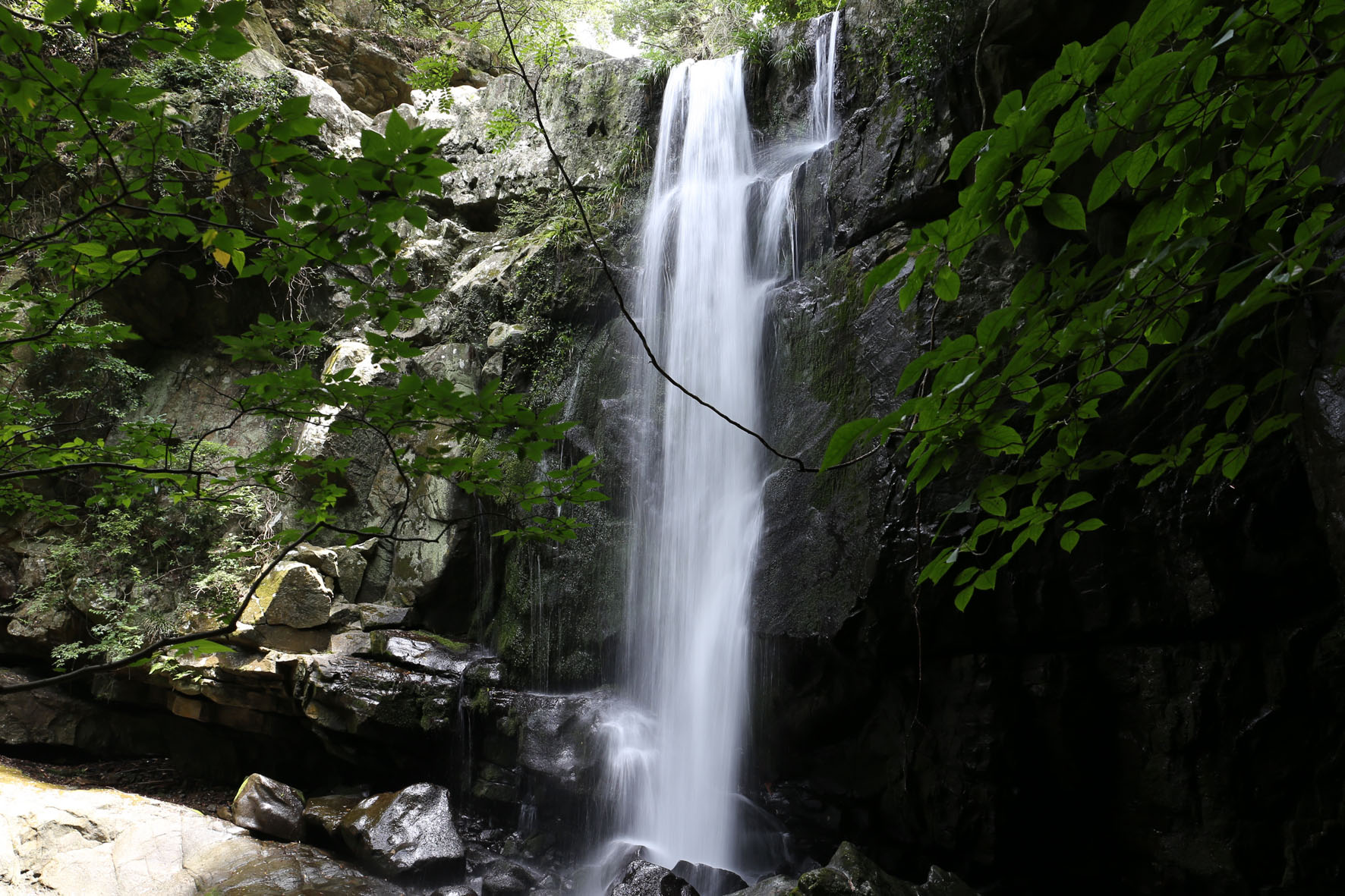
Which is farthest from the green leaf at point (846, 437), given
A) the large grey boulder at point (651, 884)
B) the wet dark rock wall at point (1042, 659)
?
the large grey boulder at point (651, 884)

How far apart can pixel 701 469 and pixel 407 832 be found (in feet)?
13.1

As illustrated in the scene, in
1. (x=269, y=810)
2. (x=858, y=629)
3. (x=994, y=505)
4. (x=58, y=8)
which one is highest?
(x=58, y=8)

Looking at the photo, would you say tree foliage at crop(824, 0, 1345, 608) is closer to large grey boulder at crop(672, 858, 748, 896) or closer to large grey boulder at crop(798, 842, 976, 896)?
large grey boulder at crop(798, 842, 976, 896)

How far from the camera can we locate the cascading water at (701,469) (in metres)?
5.65

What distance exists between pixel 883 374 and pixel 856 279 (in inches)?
42.3

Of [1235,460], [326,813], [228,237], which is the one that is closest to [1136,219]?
[1235,460]

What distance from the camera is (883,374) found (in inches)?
211

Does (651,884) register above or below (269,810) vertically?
above

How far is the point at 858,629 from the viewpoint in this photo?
483 cm

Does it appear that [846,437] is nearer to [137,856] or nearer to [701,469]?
[701,469]

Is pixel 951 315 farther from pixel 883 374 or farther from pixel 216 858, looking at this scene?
pixel 216 858

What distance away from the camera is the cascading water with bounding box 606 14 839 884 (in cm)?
565

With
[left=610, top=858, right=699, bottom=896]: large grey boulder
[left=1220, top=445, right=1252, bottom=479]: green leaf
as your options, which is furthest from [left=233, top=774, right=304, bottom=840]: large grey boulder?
[left=1220, top=445, right=1252, bottom=479]: green leaf

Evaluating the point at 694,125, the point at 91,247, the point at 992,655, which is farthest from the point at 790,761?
the point at 694,125
